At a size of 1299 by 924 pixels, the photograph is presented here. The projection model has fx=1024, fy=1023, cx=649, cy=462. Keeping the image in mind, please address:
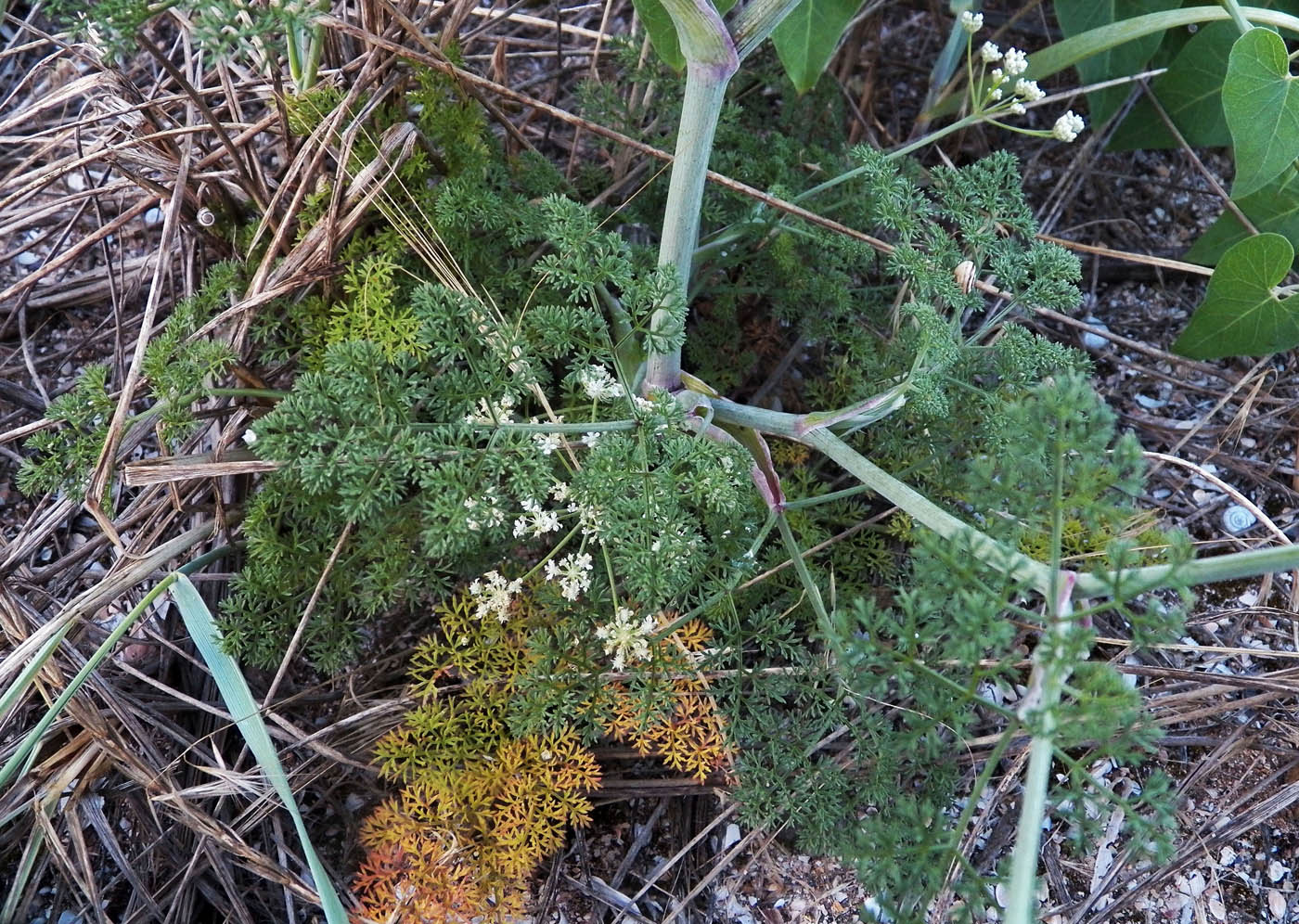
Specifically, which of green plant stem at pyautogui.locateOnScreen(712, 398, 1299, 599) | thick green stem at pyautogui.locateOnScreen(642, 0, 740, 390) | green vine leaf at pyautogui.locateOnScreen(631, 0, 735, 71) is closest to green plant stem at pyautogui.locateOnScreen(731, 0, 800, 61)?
thick green stem at pyautogui.locateOnScreen(642, 0, 740, 390)

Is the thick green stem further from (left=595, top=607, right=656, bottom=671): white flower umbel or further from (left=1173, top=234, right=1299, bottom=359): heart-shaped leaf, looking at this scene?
(left=1173, top=234, right=1299, bottom=359): heart-shaped leaf

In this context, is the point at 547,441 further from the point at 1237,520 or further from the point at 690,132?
the point at 1237,520

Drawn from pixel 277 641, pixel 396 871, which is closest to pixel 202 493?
pixel 277 641

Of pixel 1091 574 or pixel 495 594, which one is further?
pixel 495 594

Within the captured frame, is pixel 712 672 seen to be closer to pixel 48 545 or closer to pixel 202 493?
pixel 202 493

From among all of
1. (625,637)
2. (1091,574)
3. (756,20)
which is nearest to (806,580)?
(625,637)

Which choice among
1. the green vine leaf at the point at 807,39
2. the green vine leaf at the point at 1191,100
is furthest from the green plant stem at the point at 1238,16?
the green vine leaf at the point at 807,39

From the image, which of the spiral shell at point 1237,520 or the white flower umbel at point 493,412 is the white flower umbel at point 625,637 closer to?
the white flower umbel at point 493,412
